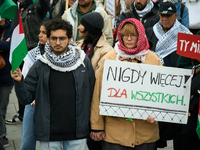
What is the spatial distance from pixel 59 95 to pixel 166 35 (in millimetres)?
2002

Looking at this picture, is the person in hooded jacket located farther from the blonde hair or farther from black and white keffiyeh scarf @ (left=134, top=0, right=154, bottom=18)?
the blonde hair

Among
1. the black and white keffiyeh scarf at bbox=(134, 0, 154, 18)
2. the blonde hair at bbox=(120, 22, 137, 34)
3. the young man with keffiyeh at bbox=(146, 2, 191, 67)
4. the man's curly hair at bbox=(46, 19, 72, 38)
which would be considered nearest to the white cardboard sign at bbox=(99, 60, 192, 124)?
the blonde hair at bbox=(120, 22, 137, 34)

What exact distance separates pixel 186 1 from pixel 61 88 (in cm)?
397

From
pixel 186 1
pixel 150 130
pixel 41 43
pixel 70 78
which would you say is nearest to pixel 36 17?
pixel 41 43

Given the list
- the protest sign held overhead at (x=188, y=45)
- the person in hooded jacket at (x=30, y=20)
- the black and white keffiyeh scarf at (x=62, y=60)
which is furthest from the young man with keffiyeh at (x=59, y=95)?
the person in hooded jacket at (x=30, y=20)

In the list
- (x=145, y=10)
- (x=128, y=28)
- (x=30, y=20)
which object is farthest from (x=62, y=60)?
(x=30, y=20)

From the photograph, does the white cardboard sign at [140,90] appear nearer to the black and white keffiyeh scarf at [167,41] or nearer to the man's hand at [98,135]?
the man's hand at [98,135]

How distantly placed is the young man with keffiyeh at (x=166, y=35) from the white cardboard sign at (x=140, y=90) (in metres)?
1.21

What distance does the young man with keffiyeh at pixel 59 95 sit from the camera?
11.9 ft

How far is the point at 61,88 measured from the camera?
12.0 ft

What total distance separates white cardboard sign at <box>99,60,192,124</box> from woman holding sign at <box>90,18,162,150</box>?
0.45 feet

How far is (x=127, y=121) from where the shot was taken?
3.67m

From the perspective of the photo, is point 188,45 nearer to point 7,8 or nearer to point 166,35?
point 166,35

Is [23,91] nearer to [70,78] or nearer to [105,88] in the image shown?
[70,78]
